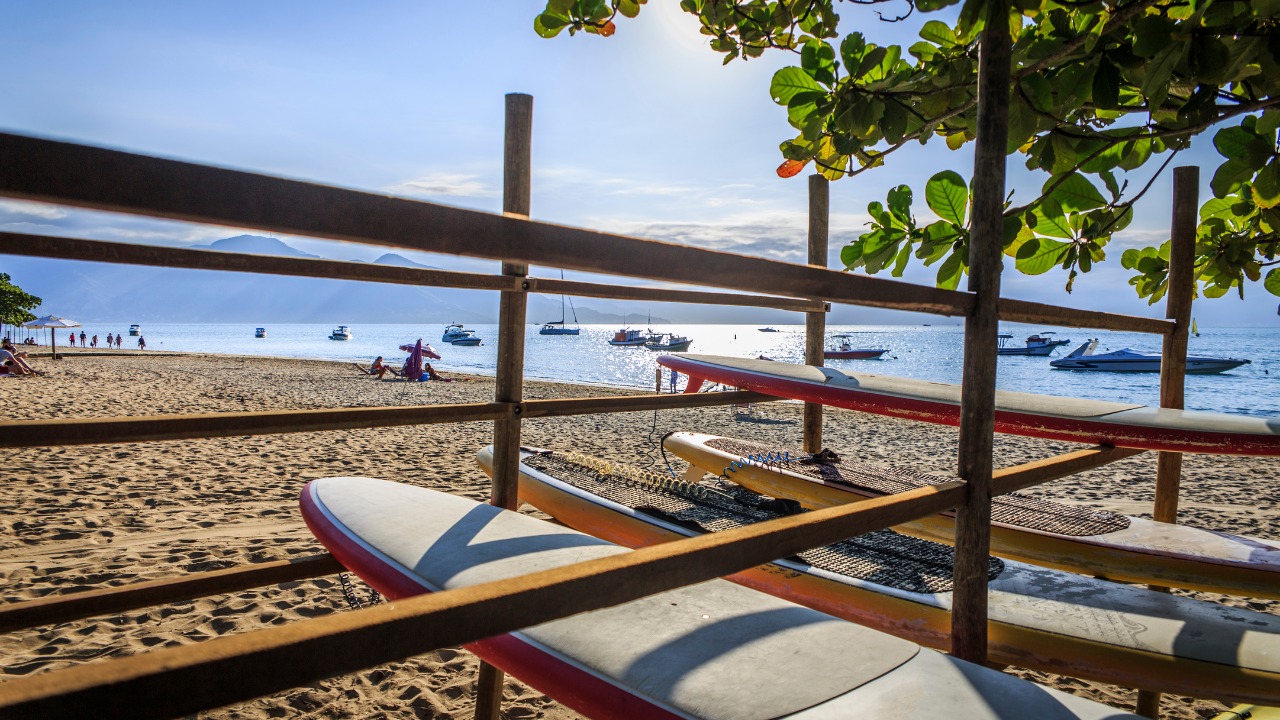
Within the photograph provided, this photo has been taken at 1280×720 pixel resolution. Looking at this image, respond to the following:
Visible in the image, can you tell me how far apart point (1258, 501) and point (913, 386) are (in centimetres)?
682

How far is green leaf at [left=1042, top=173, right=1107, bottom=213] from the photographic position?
1.89m

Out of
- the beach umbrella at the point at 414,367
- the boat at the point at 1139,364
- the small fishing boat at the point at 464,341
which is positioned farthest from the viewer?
the small fishing boat at the point at 464,341

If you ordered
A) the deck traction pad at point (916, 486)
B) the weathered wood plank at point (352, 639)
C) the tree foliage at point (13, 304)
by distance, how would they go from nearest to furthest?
the weathered wood plank at point (352, 639), the deck traction pad at point (916, 486), the tree foliage at point (13, 304)

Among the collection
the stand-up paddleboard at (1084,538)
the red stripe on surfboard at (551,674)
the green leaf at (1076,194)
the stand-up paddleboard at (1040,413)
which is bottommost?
the stand-up paddleboard at (1084,538)

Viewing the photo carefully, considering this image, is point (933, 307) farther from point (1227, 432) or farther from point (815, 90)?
point (1227, 432)

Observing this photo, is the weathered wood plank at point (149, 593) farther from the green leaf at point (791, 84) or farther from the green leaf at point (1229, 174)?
the green leaf at point (1229, 174)

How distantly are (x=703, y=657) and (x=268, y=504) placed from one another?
511 cm

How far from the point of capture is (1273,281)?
2.75 m

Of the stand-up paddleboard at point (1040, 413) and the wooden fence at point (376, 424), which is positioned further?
the stand-up paddleboard at point (1040, 413)

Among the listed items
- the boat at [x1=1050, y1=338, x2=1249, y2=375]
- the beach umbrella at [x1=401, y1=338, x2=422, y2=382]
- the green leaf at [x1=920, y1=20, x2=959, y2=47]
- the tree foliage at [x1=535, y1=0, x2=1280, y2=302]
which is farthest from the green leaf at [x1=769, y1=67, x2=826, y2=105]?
the boat at [x1=1050, y1=338, x2=1249, y2=375]

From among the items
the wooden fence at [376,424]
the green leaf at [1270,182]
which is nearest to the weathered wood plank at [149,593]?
the wooden fence at [376,424]

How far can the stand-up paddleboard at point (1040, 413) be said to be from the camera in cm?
195

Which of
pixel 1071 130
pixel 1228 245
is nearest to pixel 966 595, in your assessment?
pixel 1071 130

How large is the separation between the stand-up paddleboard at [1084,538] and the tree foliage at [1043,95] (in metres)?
1.24
